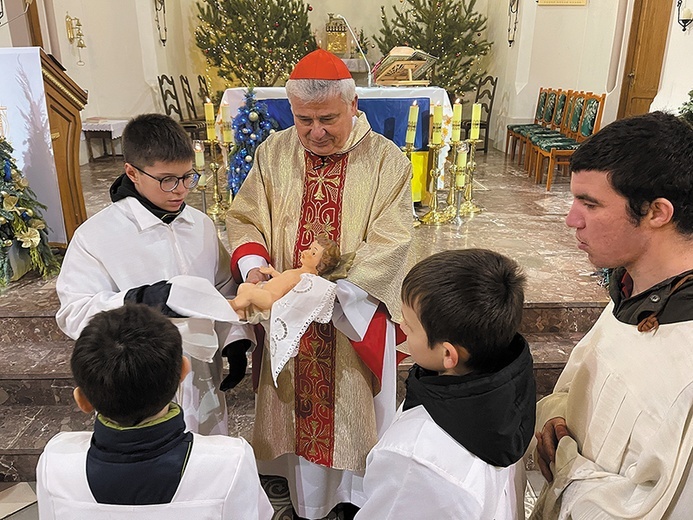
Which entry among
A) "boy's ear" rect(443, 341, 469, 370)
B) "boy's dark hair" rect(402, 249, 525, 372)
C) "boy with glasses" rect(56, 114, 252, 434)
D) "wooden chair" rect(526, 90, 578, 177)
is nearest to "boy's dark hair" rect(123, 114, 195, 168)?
"boy with glasses" rect(56, 114, 252, 434)

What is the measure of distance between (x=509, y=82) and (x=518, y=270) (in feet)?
33.3

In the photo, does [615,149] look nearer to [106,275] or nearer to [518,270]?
[518,270]

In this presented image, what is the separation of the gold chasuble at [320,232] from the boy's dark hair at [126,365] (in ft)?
2.81

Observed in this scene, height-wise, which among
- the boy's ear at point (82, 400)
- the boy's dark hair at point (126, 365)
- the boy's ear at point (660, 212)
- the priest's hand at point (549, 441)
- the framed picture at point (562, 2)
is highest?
the framed picture at point (562, 2)

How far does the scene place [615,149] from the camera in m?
1.10

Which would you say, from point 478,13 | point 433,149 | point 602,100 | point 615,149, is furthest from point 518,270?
point 478,13

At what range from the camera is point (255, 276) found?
73.8 inches

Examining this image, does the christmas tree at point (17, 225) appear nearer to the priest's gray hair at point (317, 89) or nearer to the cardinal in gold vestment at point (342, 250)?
the cardinal in gold vestment at point (342, 250)

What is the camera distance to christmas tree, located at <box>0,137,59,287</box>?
3.55m

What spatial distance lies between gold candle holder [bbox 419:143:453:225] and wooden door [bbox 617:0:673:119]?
4.59 meters

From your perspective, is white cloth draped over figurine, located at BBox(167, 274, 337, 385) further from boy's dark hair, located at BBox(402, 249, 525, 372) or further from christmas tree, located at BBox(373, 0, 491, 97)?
christmas tree, located at BBox(373, 0, 491, 97)

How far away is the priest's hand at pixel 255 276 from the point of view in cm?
186

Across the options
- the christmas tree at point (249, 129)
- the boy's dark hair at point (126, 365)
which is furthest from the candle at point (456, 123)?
the boy's dark hair at point (126, 365)

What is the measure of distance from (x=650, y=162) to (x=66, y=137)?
14.4 ft
